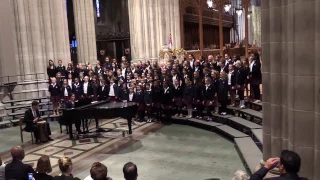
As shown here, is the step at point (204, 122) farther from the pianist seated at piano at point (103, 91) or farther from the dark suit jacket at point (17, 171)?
the dark suit jacket at point (17, 171)

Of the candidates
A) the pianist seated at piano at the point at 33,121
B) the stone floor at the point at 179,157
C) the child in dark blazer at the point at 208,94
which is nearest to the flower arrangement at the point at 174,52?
the child in dark blazer at the point at 208,94

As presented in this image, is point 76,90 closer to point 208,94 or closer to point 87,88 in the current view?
point 87,88

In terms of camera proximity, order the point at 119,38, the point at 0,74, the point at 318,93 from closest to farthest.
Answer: the point at 318,93 < the point at 0,74 < the point at 119,38

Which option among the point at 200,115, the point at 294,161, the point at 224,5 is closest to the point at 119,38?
the point at 224,5

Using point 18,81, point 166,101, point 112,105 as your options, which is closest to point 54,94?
point 18,81

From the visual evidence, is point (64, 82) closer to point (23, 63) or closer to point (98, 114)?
point (23, 63)

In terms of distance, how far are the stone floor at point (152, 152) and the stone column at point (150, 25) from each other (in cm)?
820

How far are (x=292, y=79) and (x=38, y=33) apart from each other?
504 inches

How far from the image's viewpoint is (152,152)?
8867mm

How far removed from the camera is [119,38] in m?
25.9

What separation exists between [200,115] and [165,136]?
181 cm

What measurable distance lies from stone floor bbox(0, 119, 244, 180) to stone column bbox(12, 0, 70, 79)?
428 cm

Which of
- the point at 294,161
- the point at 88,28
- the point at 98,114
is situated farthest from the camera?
the point at 88,28

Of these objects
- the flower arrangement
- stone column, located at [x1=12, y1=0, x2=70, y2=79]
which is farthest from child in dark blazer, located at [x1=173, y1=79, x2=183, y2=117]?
stone column, located at [x1=12, y1=0, x2=70, y2=79]
